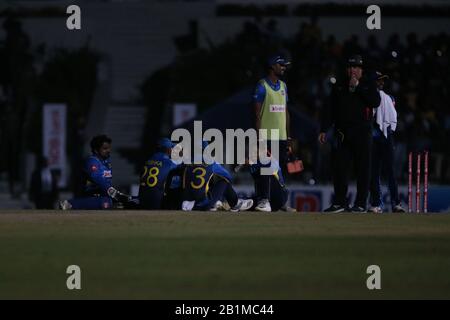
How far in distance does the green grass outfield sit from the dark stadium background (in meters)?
12.6

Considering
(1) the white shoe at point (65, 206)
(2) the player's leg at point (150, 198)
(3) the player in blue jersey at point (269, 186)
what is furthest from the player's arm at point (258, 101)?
(1) the white shoe at point (65, 206)

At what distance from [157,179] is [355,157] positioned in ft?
9.01

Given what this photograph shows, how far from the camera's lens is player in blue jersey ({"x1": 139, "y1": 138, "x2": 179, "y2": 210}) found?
18891mm

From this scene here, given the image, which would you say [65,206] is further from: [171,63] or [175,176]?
[171,63]

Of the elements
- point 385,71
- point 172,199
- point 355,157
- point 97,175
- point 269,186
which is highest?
point 385,71

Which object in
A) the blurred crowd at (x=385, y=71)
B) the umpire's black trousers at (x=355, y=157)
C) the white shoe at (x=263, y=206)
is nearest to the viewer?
the umpire's black trousers at (x=355, y=157)

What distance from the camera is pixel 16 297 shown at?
11.7 m

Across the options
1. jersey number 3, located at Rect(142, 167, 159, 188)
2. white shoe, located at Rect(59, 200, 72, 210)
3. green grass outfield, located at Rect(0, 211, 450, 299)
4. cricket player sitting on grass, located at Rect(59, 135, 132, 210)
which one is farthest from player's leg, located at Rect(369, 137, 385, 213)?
white shoe, located at Rect(59, 200, 72, 210)

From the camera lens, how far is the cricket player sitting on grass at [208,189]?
18484mm

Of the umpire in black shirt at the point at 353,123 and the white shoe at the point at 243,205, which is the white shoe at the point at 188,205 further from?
the umpire in black shirt at the point at 353,123

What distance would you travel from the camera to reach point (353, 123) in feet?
60.0

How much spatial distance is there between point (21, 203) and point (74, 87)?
4.92 metres

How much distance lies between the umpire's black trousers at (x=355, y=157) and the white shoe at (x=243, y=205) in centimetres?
123

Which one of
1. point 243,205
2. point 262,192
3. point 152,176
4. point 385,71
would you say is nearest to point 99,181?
point 152,176
